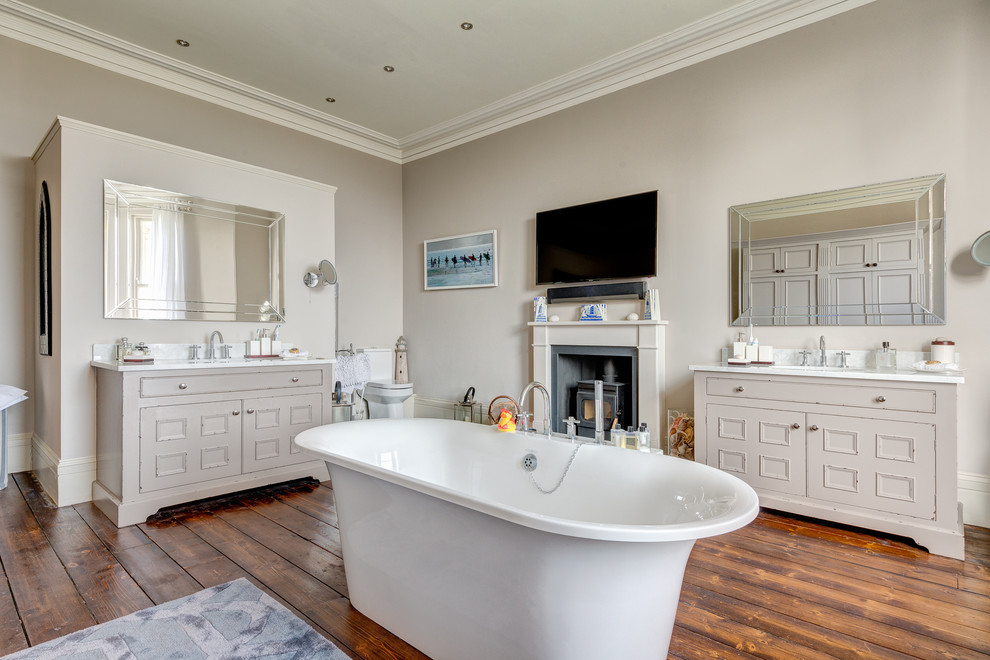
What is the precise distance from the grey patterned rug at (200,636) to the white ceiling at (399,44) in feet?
10.6

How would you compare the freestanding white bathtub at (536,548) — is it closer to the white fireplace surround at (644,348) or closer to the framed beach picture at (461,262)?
the white fireplace surround at (644,348)

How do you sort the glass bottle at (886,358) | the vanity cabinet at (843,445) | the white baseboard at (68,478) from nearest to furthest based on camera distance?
the vanity cabinet at (843,445), the glass bottle at (886,358), the white baseboard at (68,478)

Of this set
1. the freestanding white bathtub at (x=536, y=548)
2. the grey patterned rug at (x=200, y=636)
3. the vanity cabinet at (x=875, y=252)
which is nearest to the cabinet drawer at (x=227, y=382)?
the freestanding white bathtub at (x=536, y=548)

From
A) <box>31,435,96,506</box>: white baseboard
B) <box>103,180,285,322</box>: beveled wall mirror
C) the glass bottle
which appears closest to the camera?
the glass bottle

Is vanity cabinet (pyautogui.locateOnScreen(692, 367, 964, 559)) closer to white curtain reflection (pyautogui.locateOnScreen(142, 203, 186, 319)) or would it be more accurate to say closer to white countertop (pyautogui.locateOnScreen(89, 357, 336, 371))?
white countertop (pyautogui.locateOnScreen(89, 357, 336, 371))

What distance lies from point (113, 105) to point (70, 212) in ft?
3.55

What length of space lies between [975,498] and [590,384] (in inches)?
87.4

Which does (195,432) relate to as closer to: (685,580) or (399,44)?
(685,580)

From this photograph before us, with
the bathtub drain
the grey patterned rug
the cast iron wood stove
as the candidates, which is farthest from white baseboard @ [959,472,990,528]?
the grey patterned rug

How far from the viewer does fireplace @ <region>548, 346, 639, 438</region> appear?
12.4 ft

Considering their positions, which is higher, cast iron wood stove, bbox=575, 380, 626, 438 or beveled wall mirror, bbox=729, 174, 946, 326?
beveled wall mirror, bbox=729, 174, 946, 326

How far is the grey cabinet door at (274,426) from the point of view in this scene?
323cm

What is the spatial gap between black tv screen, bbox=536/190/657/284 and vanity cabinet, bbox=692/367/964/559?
1.10 m

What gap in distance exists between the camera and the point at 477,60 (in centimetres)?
380
